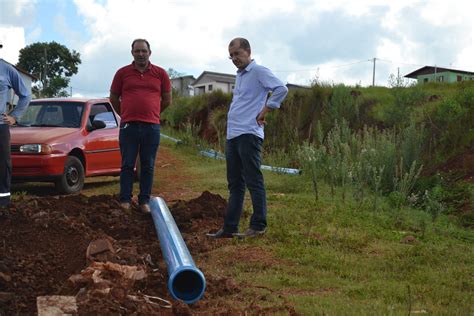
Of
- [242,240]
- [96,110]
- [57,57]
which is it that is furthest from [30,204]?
[57,57]

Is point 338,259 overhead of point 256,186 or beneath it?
beneath

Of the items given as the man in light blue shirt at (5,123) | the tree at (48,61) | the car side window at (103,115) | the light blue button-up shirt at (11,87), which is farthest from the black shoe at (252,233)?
the tree at (48,61)

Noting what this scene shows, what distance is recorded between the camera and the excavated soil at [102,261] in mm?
4055

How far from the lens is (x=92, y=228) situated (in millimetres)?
6832

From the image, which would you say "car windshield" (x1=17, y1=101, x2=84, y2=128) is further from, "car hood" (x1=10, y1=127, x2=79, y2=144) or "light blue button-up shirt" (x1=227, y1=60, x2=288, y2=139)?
"light blue button-up shirt" (x1=227, y1=60, x2=288, y2=139)

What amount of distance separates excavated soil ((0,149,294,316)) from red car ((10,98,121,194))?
2227 millimetres

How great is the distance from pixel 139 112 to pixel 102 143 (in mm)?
4071

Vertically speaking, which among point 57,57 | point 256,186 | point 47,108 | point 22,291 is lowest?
point 22,291

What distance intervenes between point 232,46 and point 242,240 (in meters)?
1.88

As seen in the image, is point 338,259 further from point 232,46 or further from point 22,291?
point 22,291

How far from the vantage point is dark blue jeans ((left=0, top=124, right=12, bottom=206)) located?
7.38m

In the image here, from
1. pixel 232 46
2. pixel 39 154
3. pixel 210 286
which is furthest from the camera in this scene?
pixel 39 154

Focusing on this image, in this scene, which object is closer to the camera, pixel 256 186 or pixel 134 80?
pixel 256 186

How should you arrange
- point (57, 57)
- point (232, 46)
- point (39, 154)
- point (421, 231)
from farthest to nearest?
point (57, 57), point (39, 154), point (421, 231), point (232, 46)
